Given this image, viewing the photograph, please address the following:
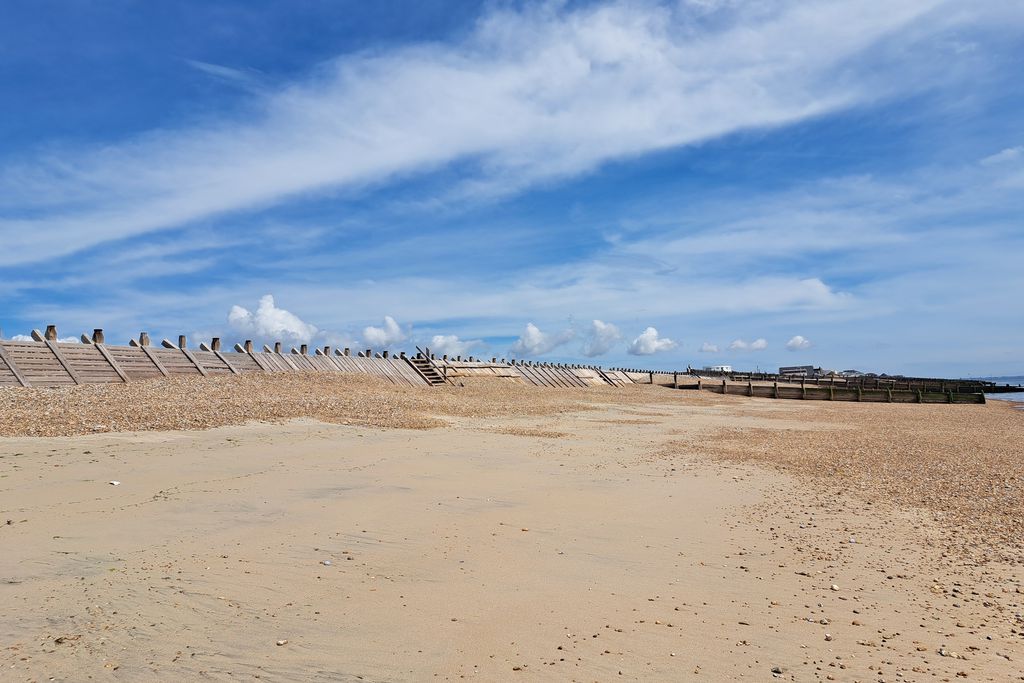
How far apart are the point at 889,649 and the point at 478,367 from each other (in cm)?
4258

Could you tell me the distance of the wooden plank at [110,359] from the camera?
21.5m

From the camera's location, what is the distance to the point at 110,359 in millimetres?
21797

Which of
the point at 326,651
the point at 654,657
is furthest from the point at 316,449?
the point at 654,657

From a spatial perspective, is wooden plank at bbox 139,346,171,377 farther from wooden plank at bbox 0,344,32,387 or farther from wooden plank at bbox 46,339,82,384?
wooden plank at bbox 0,344,32,387

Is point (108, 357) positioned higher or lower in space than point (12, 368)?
higher

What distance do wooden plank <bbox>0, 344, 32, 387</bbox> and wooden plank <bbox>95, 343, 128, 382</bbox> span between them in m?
2.79

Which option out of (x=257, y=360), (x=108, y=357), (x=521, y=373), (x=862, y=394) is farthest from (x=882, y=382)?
(x=108, y=357)

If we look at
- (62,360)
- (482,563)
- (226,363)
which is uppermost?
(226,363)

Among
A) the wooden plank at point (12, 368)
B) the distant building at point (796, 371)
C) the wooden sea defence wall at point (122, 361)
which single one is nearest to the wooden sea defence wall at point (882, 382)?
the distant building at point (796, 371)

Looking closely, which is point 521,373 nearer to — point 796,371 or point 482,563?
point 482,563

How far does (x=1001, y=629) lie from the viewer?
201 inches

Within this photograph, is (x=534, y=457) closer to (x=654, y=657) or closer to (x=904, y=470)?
(x=904, y=470)

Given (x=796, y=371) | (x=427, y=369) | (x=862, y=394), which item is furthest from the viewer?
(x=796, y=371)

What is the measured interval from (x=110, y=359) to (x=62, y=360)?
144cm
